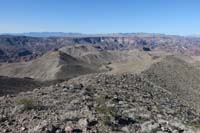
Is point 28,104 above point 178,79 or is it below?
above

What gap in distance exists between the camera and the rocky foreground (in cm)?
1545

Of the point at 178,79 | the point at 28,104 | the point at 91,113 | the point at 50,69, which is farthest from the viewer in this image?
the point at 50,69

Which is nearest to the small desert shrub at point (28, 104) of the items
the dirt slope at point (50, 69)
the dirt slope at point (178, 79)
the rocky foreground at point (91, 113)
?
the rocky foreground at point (91, 113)

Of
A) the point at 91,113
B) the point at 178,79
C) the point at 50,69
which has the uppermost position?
the point at 91,113

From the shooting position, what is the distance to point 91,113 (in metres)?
17.2

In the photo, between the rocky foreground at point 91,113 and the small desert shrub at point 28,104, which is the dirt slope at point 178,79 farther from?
the small desert shrub at point 28,104

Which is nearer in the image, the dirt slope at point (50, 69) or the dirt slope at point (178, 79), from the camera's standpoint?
the dirt slope at point (178, 79)

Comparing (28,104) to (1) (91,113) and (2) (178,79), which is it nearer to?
(1) (91,113)

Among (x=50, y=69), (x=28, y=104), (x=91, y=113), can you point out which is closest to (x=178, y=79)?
(x=91, y=113)

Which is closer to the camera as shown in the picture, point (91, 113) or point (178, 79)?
point (91, 113)

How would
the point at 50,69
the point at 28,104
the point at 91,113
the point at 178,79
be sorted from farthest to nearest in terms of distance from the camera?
the point at 50,69
the point at 178,79
the point at 28,104
the point at 91,113

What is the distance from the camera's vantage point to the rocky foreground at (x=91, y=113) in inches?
608

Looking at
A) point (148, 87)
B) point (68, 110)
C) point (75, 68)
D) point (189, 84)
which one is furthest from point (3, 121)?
point (75, 68)

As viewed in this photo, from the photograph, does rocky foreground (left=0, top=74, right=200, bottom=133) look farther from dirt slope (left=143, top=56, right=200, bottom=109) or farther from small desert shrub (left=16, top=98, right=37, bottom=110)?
dirt slope (left=143, top=56, right=200, bottom=109)
